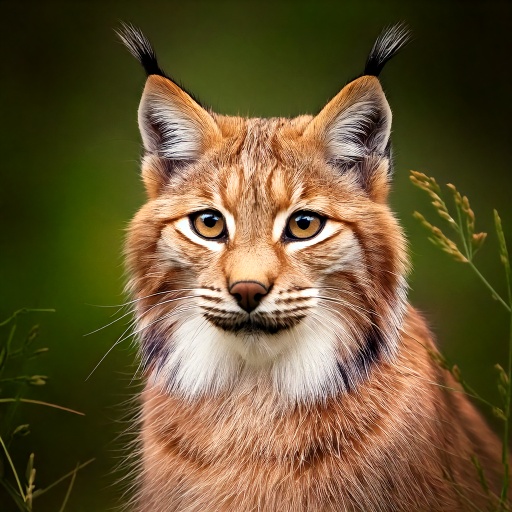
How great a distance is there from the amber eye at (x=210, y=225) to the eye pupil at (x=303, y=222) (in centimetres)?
27

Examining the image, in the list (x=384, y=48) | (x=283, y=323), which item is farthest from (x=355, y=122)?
(x=283, y=323)

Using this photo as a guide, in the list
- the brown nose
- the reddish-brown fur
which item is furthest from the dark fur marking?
the reddish-brown fur

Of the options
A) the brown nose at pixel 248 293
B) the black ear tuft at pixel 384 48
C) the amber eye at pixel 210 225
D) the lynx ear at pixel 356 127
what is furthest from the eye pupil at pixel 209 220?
the black ear tuft at pixel 384 48

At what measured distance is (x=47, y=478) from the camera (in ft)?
17.1

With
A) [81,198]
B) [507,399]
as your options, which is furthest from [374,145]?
[81,198]

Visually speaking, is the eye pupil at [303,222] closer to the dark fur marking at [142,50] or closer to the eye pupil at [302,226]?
the eye pupil at [302,226]

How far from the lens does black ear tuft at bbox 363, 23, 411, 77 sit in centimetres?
320

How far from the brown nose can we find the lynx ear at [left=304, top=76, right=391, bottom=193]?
2.39 feet

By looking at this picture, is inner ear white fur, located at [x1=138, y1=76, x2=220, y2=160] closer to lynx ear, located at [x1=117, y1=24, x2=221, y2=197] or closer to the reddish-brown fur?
lynx ear, located at [x1=117, y1=24, x2=221, y2=197]

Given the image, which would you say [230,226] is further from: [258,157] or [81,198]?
[81,198]

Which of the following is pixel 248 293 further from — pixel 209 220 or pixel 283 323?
pixel 209 220

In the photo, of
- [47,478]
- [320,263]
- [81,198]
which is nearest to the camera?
[320,263]

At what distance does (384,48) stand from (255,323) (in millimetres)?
1113

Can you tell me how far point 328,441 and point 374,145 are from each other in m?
1.13
